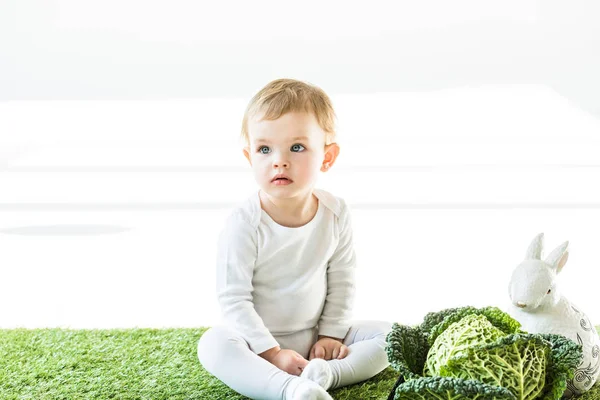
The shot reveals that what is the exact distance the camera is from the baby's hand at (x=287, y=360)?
2.04 meters

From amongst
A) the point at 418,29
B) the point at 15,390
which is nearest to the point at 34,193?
the point at 15,390

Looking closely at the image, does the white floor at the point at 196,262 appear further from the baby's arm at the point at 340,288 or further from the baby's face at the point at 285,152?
the baby's face at the point at 285,152

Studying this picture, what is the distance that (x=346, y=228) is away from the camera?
223 centimetres

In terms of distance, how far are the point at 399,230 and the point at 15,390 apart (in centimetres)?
215

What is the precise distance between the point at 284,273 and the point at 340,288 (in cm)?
17

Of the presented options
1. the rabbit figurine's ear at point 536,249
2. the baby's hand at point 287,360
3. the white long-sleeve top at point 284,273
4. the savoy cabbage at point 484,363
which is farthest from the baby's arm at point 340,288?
the rabbit figurine's ear at point 536,249

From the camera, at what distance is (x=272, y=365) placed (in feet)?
6.59

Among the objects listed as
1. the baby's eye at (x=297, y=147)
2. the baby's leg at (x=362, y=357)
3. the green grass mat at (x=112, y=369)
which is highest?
the baby's eye at (x=297, y=147)

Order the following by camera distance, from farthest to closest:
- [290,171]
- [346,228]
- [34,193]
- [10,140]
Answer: [10,140] < [34,193] < [346,228] < [290,171]

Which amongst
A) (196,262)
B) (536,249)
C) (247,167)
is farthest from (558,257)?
(247,167)

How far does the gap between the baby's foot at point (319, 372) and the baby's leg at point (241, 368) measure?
4cm

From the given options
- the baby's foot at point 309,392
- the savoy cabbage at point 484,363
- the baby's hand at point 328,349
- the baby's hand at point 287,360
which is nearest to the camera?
the savoy cabbage at point 484,363

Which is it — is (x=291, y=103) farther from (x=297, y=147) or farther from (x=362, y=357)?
(x=362, y=357)

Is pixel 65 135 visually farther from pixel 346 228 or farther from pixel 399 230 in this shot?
pixel 346 228
